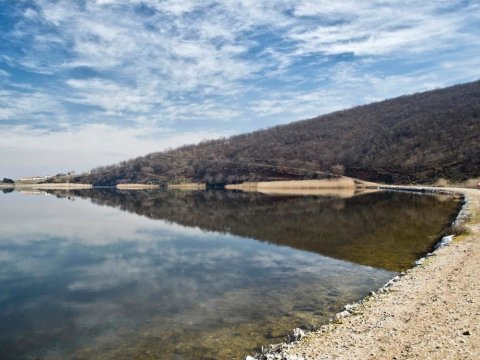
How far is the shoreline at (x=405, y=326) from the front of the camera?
802cm

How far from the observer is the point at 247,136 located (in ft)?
593

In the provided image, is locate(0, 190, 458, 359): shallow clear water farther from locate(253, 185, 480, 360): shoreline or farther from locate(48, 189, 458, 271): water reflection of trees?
→ locate(253, 185, 480, 360): shoreline

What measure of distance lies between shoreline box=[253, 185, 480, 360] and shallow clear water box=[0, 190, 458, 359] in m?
1.39

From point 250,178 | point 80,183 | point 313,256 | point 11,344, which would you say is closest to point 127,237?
point 313,256

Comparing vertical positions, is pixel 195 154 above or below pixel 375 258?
above

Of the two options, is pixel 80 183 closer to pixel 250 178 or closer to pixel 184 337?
pixel 250 178

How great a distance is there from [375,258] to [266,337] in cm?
1054

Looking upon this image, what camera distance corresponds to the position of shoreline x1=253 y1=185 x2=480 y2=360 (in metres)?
8.02

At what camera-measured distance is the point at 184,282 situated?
16203mm

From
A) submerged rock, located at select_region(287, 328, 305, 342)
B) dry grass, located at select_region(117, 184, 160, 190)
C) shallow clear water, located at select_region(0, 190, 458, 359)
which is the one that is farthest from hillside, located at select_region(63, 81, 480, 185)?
submerged rock, located at select_region(287, 328, 305, 342)

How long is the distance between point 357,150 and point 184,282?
102m

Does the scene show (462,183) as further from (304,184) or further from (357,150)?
(357,150)

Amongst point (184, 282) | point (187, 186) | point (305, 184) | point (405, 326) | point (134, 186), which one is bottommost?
point (305, 184)

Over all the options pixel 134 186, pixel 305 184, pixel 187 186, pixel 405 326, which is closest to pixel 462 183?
pixel 305 184
